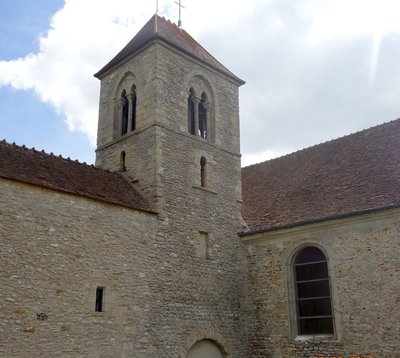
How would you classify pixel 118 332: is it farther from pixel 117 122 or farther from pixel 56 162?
pixel 117 122

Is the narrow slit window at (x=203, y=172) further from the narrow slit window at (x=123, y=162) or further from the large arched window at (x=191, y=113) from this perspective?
the narrow slit window at (x=123, y=162)

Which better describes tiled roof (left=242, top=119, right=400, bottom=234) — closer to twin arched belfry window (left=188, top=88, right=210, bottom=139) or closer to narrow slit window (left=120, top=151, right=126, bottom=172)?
twin arched belfry window (left=188, top=88, right=210, bottom=139)

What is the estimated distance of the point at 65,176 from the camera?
1194 cm

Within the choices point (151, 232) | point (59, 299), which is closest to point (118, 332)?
point (59, 299)

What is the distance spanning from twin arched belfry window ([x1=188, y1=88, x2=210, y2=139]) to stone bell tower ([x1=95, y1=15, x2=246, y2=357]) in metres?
0.03

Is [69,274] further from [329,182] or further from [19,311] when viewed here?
[329,182]

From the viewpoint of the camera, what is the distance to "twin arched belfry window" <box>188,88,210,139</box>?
15.4 m

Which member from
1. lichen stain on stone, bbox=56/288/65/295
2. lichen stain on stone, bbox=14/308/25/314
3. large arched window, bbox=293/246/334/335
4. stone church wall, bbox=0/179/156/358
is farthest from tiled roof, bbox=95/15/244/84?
lichen stain on stone, bbox=14/308/25/314

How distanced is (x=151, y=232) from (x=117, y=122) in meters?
4.63

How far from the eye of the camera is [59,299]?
34.3 ft

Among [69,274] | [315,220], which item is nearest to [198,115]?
[315,220]

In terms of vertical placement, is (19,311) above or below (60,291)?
below

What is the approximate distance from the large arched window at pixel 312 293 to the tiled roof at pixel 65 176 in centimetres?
441

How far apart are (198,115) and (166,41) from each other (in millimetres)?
2456
